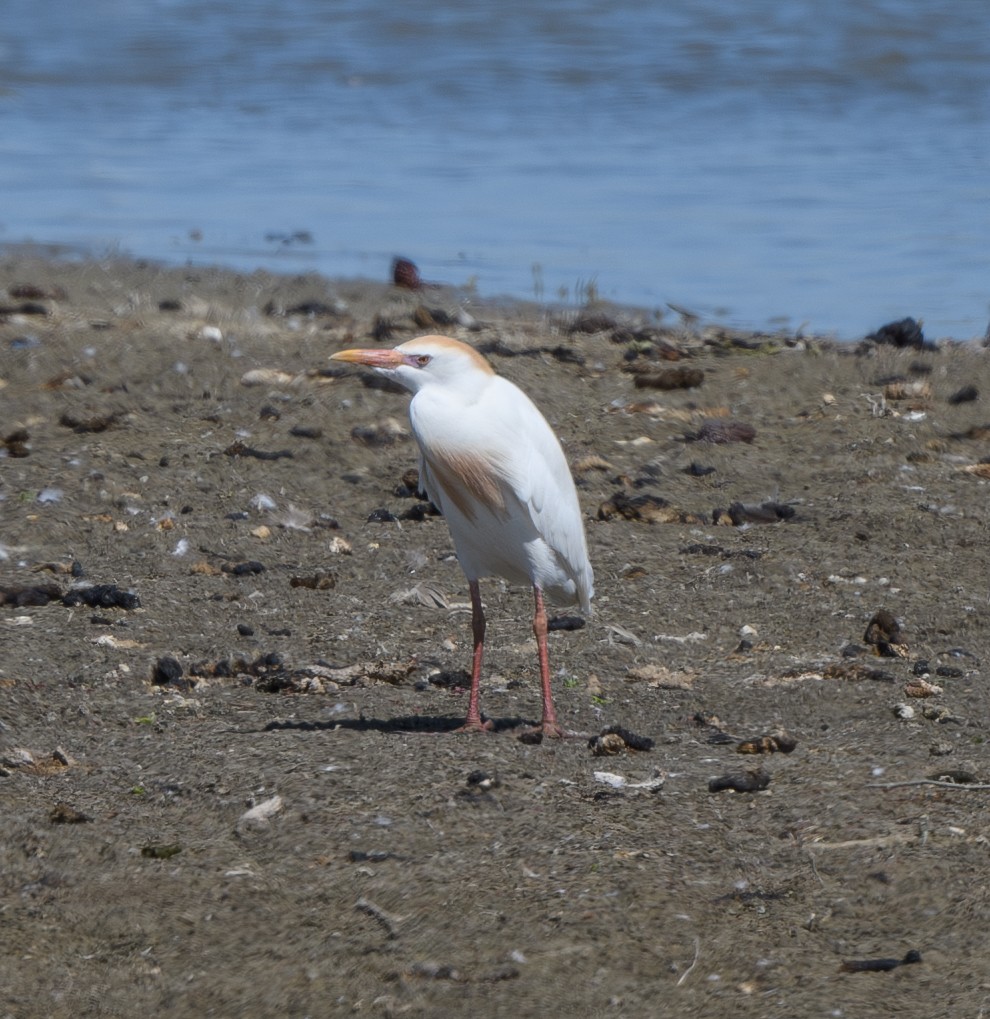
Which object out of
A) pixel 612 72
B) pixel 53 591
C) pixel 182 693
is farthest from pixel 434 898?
pixel 612 72

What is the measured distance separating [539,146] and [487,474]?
13877 mm

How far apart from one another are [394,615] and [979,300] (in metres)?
7.54

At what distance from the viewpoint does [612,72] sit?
22922 millimetres

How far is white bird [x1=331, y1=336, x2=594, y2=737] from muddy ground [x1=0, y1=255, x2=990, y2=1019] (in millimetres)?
436

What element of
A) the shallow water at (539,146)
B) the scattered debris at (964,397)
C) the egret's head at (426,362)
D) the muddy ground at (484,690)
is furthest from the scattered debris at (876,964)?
the shallow water at (539,146)

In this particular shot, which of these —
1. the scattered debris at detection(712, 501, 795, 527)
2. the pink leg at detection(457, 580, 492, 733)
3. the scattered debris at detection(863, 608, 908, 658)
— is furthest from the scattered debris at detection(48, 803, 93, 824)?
the scattered debris at detection(712, 501, 795, 527)

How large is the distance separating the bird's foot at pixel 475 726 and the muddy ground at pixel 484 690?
0.11m

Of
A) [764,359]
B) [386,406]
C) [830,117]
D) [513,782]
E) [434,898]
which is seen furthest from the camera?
[830,117]

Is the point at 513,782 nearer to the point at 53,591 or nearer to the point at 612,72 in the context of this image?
the point at 53,591

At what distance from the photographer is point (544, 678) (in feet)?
17.7

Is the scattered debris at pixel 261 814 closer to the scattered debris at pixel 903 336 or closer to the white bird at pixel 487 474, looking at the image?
the white bird at pixel 487 474

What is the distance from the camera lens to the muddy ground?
3.96m

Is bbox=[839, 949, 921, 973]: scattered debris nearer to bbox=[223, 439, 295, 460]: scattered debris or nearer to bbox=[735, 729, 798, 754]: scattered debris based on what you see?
bbox=[735, 729, 798, 754]: scattered debris

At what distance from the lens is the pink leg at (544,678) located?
17.3 ft
